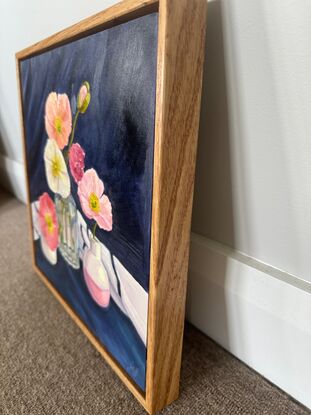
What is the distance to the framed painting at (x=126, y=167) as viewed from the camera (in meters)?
0.49

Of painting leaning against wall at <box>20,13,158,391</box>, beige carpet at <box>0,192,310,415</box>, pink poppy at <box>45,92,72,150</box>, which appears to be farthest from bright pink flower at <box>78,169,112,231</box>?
beige carpet at <box>0,192,310,415</box>

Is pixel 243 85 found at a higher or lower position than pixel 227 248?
higher

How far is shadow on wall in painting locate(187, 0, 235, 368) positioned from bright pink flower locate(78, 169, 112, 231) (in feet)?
0.62

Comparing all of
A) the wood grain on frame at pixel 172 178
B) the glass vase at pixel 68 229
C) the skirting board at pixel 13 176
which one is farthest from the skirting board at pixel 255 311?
the skirting board at pixel 13 176

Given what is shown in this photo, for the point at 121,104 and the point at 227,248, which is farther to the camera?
the point at 227,248

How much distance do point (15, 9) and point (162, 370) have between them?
4.00 ft

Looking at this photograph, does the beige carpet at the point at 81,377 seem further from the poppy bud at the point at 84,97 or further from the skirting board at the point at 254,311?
the poppy bud at the point at 84,97

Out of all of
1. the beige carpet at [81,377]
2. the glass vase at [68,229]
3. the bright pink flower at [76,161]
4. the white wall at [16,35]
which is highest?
the white wall at [16,35]

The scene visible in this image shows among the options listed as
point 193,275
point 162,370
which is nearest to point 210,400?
point 162,370

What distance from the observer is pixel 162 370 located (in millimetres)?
622

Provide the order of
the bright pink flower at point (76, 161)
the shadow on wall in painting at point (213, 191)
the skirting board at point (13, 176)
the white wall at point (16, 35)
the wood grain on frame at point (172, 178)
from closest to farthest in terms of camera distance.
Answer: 1. the wood grain on frame at point (172, 178)
2. the shadow on wall in painting at point (213, 191)
3. the bright pink flower at point (76, 161)
4. the white wall at point (16, 35)
5. the skirting board at point (13, 176)

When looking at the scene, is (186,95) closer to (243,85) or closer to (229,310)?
(243,85)

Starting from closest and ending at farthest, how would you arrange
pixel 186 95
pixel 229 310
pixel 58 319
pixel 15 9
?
pixel 186 95 < pixel 229 310 < pixel 58 319 < pixel 15 9

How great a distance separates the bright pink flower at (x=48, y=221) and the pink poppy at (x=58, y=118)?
7.5 inches
